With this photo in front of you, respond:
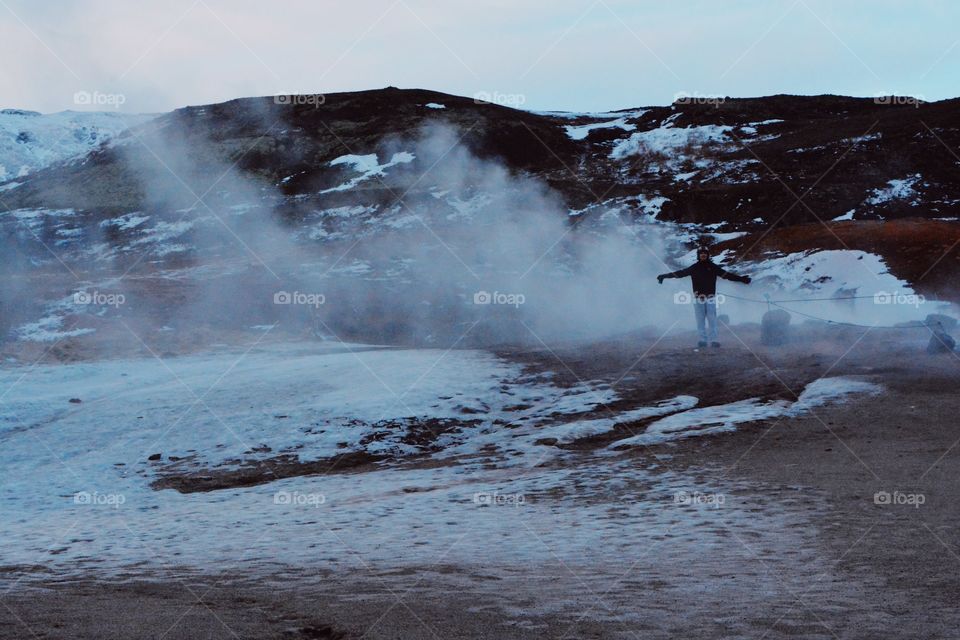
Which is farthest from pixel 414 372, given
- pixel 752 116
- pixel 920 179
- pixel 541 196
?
pixel 752 116

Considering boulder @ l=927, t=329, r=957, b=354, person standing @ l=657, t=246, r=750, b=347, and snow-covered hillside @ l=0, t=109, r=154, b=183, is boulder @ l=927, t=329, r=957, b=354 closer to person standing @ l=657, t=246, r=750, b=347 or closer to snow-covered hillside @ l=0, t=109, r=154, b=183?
person standing @ l=657, t=246, r=750, b=347

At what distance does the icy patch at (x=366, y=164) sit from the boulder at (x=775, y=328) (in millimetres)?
24874

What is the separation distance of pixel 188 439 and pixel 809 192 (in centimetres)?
2411

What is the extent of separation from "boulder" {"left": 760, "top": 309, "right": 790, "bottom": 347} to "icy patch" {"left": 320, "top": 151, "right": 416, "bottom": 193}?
24874 millimetres

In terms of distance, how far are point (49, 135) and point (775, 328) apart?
150ft

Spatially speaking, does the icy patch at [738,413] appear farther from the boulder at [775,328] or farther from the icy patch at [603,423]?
the boulder at [775,328]

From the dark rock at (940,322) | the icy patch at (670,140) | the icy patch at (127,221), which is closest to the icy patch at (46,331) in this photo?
the dark rock at (940,322)

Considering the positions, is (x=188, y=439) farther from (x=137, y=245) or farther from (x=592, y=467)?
(x=137, y=245)

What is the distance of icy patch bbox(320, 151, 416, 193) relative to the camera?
39.3 meters

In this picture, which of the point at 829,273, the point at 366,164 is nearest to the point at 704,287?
the point at 829,273

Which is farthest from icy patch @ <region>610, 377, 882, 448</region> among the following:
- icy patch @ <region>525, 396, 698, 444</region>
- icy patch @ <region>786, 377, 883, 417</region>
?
icy patch @ <region>525, 396, 698, 444</region>

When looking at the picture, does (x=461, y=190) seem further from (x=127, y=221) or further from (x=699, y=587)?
(x=699, y=587)

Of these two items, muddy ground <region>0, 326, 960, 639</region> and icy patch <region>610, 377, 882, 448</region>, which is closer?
muddy ground <region>0, 326, 960, 639</region>

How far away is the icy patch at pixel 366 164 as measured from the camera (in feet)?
129
